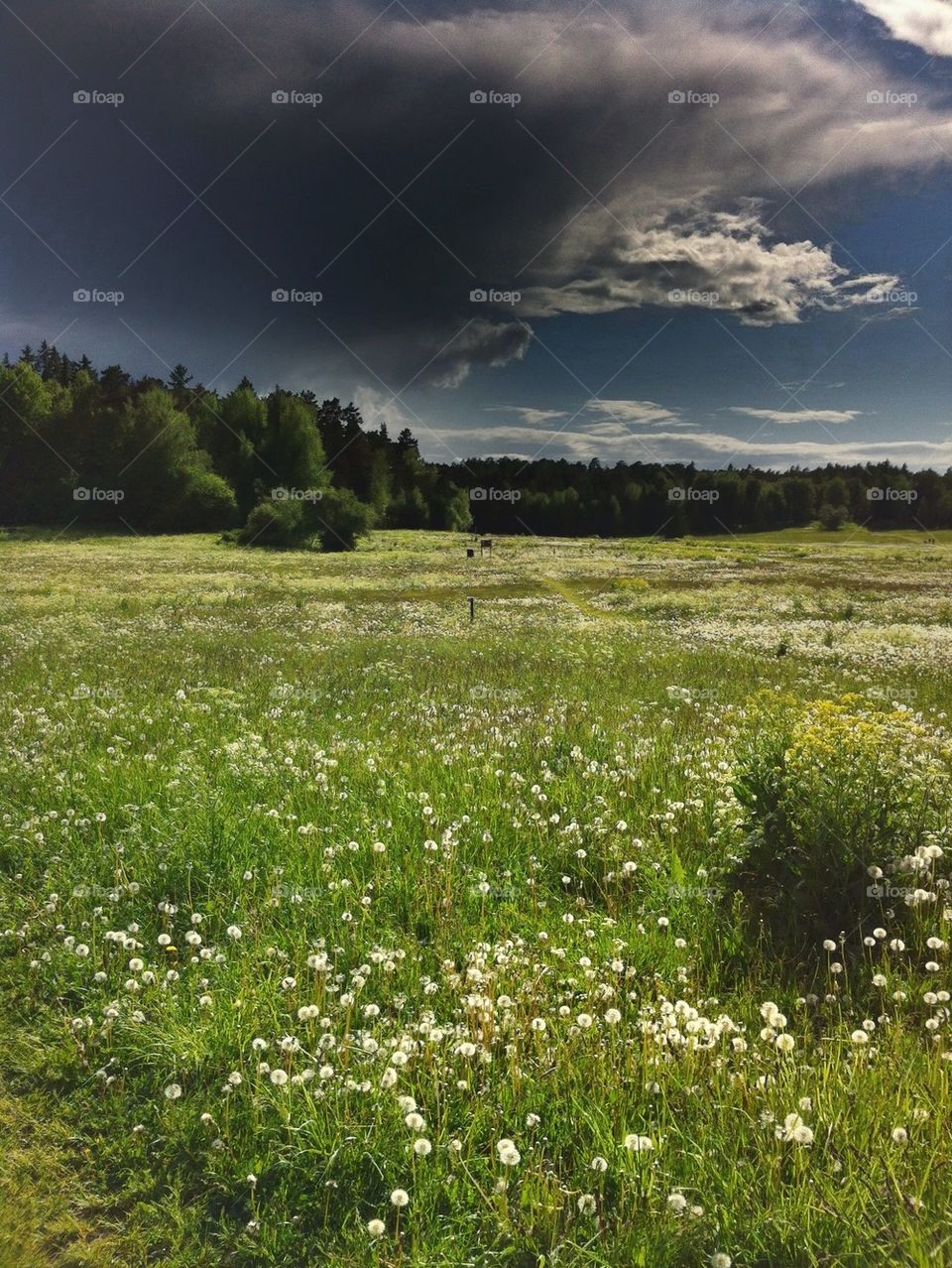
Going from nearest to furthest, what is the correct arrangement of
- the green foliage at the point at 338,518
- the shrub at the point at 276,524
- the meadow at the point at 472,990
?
the meadow at the point at 472,990, the shrub at the point at 276,524, the green foliage at the point at 338,518

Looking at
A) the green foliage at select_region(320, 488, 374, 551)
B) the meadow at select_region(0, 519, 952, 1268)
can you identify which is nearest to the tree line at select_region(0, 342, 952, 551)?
the green foliage at select_region(320, 488, 374, 551)

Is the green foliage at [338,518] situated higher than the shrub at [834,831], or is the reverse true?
the green foliage at [338,518]

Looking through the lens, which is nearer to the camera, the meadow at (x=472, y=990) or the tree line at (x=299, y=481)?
the meadow at (x=472, y=990)

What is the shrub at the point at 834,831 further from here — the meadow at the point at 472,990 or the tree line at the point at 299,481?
the tree line at the point at 299,481

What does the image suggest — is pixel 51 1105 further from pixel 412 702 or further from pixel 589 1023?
pixel 412 702

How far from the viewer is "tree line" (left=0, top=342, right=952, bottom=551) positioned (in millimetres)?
73875

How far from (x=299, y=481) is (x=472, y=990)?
93.9 m

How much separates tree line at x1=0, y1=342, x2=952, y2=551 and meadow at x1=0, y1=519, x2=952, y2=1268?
5660cm

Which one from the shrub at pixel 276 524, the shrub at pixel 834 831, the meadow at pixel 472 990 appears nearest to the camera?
the meadow at pixel 472 990

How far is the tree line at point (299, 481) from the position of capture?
73.9 metres

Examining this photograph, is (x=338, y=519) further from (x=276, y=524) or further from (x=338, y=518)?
(x=276, y=524)

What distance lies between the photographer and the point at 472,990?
4.45 meters

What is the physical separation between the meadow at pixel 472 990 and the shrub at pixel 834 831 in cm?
3

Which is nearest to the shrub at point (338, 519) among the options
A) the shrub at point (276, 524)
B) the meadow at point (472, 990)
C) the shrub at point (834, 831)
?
the shrub at point (276, 524)
